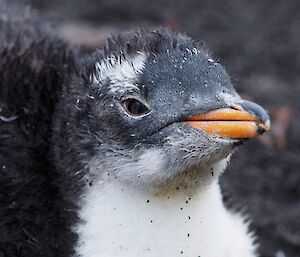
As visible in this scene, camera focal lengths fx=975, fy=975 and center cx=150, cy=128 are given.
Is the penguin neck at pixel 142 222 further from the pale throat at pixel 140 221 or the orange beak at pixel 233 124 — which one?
the orange beak at pixel 233 124

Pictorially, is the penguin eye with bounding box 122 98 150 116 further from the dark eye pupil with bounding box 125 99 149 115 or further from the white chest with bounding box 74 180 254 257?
the white chest with bounding box 74 180 254 257

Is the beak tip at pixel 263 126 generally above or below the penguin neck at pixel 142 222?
below

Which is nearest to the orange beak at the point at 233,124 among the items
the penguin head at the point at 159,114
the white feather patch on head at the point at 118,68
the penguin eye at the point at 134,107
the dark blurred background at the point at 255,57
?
the penguin head at the point at 159,114

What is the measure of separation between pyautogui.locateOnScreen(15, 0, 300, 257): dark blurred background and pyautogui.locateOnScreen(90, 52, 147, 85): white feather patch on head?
1226mm

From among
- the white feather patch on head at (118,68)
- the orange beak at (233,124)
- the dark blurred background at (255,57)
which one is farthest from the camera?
the dark blurred background at (255,57)

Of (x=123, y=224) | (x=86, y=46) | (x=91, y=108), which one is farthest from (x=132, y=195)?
(x=86, y=46)

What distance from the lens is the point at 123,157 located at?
3.95 m

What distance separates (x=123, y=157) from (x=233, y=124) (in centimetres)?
52

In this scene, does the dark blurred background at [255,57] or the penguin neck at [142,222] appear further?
the dark blurred background at [255,57]

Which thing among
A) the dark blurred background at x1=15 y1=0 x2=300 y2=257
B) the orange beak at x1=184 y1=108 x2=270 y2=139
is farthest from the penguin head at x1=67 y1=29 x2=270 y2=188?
the dark blurred background at x1=15 y1=0 x2=300 y2=257

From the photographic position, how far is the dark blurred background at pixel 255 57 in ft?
18.6

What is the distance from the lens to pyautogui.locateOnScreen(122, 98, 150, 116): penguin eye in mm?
3914

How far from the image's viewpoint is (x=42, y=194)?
4.25 meters

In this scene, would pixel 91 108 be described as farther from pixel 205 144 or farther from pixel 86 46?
pixel 86 46
